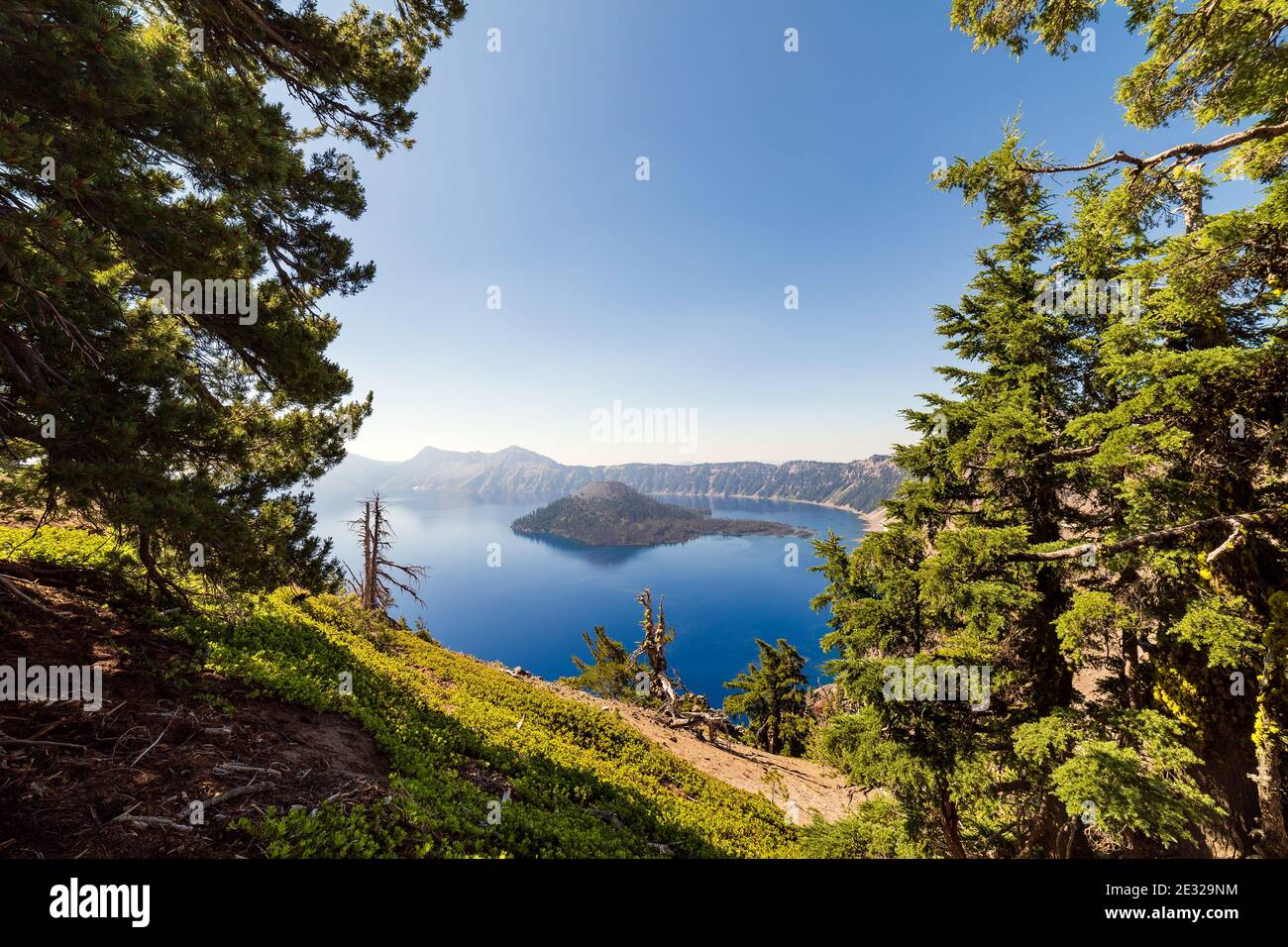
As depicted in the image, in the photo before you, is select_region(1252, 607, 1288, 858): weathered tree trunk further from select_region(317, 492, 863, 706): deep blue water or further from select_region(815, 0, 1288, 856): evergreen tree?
select_region(317, 492, 863, 706): deep blue water

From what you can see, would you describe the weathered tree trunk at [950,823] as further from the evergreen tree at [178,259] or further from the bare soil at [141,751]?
the evergreen tree at [178,259]

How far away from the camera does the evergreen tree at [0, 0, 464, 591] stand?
4.55 meters

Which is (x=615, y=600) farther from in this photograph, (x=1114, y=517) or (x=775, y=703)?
(x=1114, y=517)

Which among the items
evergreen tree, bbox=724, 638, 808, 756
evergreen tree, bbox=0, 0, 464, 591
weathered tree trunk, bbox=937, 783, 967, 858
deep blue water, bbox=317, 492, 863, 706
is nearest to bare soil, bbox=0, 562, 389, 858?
evergreen tree, bbox=0, 0, 464, 591

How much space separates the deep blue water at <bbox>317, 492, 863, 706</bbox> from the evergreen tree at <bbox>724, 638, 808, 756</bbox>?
87.9ft

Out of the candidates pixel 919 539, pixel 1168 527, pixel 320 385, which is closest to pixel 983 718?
pixel 919 539

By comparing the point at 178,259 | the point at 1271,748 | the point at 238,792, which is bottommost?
the point at 1271,748

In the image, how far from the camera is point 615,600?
105562 mm

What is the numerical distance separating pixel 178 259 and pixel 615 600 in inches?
4183

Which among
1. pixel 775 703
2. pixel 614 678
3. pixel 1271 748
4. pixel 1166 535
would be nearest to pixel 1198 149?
pixel 1166 535

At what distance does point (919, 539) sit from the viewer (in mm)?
9516

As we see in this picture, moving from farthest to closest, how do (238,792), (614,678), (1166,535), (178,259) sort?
(614,678)
(1166,535)
(178,259)
(238,792)

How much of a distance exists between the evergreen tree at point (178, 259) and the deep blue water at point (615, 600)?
4360 cm

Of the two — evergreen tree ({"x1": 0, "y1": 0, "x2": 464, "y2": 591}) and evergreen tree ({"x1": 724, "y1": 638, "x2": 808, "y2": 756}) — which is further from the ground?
evergreen tree ({"x1": 0, "y1": 0, "x2": 464, "y2": 591})
